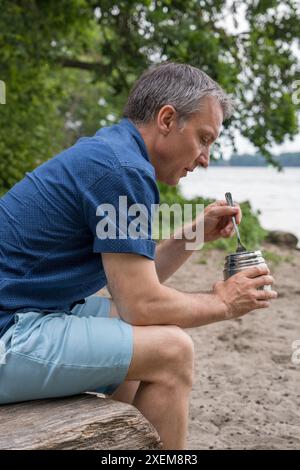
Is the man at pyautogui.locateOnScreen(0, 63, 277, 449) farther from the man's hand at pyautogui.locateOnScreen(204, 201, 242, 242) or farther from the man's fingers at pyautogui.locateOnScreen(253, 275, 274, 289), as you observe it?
the man's hand at pyautogui.locateOnScreen(204, 201, 242, 242)

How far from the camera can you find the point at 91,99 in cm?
Answer: 2102

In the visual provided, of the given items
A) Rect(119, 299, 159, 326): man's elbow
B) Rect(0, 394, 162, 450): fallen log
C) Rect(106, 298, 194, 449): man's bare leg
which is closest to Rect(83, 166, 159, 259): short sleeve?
Rect(119, 299, 159, 326): man's elbow

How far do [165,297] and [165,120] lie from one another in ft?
1.95

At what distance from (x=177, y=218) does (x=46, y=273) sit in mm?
7397

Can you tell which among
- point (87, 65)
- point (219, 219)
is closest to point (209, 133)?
point (219, 219)

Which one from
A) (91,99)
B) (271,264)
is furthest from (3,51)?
(91,99)

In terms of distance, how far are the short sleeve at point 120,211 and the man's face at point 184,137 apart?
26cm

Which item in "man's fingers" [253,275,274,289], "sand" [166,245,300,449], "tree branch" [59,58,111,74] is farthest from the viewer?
"tree branch" [59,58,111,74]

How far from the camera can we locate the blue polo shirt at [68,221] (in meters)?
2.07

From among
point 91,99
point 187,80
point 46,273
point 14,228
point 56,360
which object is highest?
point 187,80

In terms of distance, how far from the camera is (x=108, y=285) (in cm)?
217

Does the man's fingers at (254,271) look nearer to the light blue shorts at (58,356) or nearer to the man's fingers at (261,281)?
the man's fingers at (261,281)

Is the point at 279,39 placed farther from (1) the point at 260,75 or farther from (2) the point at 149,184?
(2) the point at 149,184

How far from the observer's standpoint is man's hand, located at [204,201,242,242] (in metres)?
2.58
